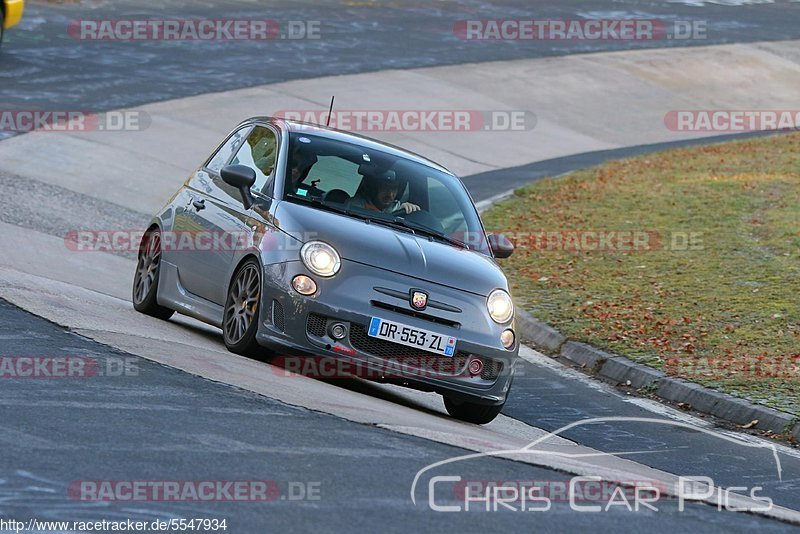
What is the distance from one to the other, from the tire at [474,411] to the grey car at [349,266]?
0.01 metres

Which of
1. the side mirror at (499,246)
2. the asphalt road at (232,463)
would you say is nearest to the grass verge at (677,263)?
the side mirror at (499,246)

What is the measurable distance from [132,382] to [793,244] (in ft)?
37.1

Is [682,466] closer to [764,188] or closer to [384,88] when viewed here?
[764,188]

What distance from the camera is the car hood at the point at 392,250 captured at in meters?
9.21

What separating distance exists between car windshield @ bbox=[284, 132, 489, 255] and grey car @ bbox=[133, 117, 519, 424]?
0.03 feet

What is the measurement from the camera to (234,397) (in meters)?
8.00

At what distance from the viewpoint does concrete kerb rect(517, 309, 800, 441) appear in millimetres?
10438
